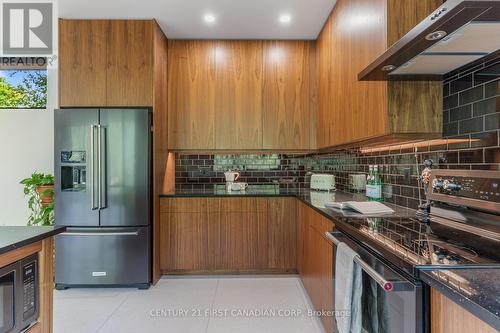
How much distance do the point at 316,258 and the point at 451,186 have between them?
1095 millimetres

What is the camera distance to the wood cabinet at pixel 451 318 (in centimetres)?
69

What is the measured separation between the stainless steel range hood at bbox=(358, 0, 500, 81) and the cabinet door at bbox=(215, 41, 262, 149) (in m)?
1.83

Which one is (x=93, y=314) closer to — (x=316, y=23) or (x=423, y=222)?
(x=423, y=222)

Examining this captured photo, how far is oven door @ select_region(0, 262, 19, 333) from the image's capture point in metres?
1.08

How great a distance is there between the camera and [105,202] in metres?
2.80

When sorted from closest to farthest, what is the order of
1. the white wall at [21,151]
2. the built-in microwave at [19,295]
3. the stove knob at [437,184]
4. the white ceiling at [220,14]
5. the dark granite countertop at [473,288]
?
the dark granite countertop at [473,288] → the built-in microwave at [19,295] → the stove knob at [437,184] → the white ceiling at [220,14] → the white wall at [21,151]

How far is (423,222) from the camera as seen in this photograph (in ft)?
4.94

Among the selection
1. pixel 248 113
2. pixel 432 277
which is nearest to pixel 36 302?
pixel 432 277

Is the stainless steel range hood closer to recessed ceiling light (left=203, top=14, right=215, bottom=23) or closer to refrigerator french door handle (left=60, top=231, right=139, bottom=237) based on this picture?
recessed ceiling light (left=203, top=14, right=215, bottom=23)

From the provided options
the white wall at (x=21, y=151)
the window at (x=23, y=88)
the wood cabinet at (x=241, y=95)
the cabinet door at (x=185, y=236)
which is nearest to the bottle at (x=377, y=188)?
the wood cabinet at (x=241, y=95)

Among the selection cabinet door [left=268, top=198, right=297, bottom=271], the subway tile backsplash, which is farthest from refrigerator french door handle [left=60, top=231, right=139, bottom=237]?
cabinet door [left=268, top=198, right=297, bottom=271]

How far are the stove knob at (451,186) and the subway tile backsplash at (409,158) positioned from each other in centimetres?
13

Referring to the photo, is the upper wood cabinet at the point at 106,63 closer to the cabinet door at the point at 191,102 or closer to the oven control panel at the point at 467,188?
the cabinet door at the point at 191,102

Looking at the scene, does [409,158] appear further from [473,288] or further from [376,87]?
[473,288]
